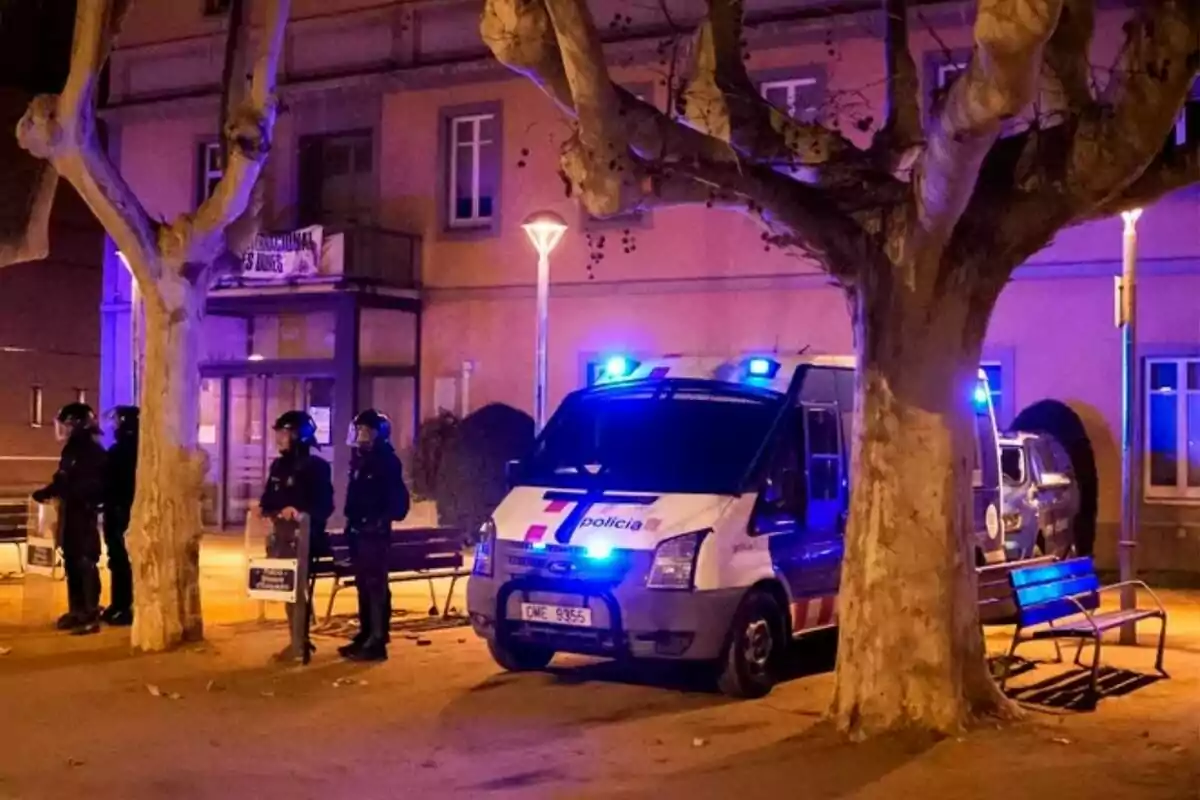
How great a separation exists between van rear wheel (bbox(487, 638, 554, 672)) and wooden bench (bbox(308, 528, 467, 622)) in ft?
5.83

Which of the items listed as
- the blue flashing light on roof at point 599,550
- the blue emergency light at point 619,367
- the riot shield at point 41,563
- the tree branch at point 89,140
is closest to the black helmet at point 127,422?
the riot shield at point 41,563

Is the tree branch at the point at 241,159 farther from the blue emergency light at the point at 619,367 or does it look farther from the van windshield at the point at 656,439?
the blue emergency light at the point at 619,367

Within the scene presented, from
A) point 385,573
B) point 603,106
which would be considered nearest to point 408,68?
point 385,573

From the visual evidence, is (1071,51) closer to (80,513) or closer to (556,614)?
(556,614)

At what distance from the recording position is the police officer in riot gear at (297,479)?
Result: 11.8 meters

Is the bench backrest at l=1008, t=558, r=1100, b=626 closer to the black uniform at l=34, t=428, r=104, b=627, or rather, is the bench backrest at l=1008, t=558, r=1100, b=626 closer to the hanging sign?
the black uniform at l=34, t=428, r=104, b=627

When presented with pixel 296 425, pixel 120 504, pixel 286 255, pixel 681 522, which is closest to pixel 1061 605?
pixel 681 522

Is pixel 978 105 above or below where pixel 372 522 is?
above

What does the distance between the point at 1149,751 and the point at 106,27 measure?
8.77m

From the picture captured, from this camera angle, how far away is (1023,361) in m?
20.5

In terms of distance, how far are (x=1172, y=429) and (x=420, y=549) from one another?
36.3ft

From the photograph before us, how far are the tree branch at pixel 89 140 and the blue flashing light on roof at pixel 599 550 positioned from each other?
424 centimetres

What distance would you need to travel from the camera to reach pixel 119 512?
43.6 feet

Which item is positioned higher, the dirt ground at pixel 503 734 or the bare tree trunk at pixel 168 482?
the bare tree trunk at pixel 168 482
